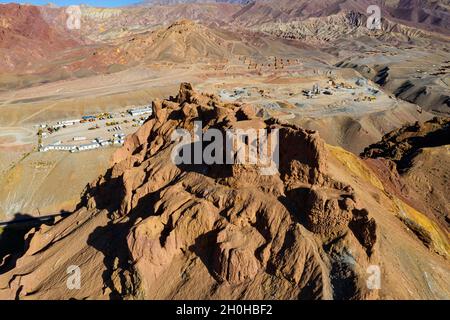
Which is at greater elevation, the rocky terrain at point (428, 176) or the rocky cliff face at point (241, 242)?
the rocky cliff face at point (241, 242)

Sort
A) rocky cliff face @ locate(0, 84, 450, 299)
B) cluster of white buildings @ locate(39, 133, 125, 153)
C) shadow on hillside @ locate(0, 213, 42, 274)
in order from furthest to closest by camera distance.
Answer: cluster of white buildings @ locate(39, 133, 125, 153) < shadow on hillside @ locate(0, 213, 42, 274) < rocky cliff face @ locate(0, 84, 450, 299)

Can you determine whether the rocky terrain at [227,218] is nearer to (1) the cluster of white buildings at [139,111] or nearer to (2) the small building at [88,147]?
(2) the small building at [88,147]

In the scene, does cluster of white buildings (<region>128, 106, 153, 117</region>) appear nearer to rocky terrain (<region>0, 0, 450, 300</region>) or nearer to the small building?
the small building

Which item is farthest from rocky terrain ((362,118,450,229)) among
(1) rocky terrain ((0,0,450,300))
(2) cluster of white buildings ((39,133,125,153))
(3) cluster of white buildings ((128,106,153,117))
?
(3) cluster of white buildings ((128,106,153,117))

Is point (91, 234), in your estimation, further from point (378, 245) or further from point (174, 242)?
point (378, 245)

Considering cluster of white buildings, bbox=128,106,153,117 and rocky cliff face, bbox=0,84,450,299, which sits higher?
rocky cliff face, bbox=0,84,450,299

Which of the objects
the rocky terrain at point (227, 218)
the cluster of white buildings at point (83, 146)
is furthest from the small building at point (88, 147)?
the rocky terrain at point (227, 218)

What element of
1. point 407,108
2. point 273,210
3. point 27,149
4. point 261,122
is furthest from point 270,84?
point 273,210

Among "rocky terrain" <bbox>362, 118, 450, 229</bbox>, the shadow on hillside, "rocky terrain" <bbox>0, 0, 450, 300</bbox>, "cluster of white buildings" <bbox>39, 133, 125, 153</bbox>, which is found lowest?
the shadow on hillside

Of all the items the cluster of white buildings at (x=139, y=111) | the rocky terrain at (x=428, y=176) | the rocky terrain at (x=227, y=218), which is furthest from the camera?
the cluster of white buildings at (x=139, y=111)
